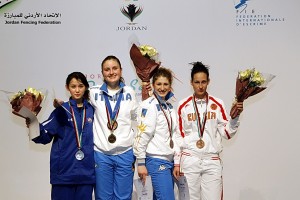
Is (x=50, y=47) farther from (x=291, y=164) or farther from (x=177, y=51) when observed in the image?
(x=291, y=164)

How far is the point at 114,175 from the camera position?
2867mm

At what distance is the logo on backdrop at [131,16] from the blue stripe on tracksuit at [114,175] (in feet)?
4.47

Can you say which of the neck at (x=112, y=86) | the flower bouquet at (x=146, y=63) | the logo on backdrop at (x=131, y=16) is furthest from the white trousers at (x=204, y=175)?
the logo on backdrop at (x=131, y=16)

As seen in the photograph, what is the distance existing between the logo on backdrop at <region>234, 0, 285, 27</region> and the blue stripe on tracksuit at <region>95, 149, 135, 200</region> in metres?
1.78

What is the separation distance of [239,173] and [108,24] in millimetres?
1964

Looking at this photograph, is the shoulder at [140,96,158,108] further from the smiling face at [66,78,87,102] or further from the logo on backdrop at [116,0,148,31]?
the logo on backdrop at [116,0,148,31]

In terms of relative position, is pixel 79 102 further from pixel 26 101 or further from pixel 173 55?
pixel 173 55

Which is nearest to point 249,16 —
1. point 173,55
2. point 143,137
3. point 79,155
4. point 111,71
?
point 173,55

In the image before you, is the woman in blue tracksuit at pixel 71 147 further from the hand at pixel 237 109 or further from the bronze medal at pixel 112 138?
the hand at pixel 237 109

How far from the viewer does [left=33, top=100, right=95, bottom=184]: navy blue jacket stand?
271cm

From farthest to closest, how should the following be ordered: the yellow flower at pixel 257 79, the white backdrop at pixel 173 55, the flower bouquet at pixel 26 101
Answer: the white backdrop at pixel 173 55
the yellow flower at pixel 257 79
the flower bouquet at pixel 26 101

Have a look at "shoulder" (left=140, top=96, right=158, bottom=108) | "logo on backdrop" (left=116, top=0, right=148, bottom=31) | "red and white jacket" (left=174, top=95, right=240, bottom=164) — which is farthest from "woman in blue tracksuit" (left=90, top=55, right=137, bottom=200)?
"logo on backdrop" (left=116, top=0, right=148, bottom=31)

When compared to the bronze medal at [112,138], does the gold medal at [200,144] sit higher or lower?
lower

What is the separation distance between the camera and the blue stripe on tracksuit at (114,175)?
9.20 feet
